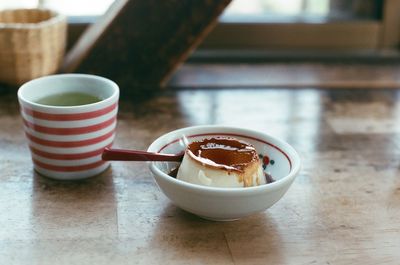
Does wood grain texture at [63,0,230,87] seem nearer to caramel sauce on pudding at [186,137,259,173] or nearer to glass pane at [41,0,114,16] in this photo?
glass pane at [41,0,114,16]

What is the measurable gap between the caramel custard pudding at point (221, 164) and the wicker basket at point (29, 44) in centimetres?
34

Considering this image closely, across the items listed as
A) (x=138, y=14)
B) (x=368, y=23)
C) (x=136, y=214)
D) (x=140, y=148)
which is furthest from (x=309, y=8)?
(x=136, y=214)

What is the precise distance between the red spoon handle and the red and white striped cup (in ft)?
0.12

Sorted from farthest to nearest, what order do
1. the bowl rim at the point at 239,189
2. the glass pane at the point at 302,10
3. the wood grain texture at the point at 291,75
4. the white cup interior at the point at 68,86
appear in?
the glass pane at the point at 302,10, the wood grain texture at the point at 291,75, the white cup interior at the point at 68,86, the bowl rim at the point at 239,189

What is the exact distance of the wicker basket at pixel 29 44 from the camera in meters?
0.87

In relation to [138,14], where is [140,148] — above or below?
below

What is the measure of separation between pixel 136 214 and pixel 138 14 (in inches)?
13.5

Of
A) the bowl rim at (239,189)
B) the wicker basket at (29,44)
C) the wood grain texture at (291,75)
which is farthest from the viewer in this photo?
the wood grain texture at (291,75)

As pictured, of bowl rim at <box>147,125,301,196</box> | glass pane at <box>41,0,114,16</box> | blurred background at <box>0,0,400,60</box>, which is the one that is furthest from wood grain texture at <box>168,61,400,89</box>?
bowl rim at <box>147,125,301,196</box>

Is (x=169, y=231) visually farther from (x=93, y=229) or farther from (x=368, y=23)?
(x=368, y=23)

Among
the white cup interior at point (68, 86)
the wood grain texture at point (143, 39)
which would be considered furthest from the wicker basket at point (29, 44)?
the white cup interior at point (68, 86)

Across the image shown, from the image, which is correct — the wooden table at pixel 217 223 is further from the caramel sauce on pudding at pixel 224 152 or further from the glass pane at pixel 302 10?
the glass pane at pixel 302 10

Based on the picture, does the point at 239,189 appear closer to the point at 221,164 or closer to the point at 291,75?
the point at 221,164

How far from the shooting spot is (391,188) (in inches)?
28.3
